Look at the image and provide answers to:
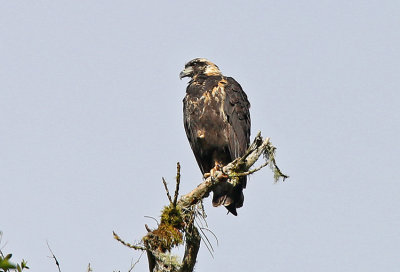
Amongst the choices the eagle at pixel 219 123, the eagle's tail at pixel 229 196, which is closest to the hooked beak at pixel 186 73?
the eagle at pixel 219 123

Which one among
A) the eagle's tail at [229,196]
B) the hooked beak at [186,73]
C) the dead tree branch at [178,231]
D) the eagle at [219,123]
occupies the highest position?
the hooked beak at [186,73]

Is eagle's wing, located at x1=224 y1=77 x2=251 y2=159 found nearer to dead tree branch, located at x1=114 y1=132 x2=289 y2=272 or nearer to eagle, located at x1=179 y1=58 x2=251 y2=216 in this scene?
eagle, located at x1=179 y1=58 x2=251 y2=216

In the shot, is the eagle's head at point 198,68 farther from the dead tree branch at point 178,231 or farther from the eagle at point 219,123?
the dead tree branch at point 178,231

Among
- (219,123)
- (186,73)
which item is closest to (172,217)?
(219,123)

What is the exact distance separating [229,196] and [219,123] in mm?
911

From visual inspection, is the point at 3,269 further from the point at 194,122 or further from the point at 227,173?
the point at 194,122

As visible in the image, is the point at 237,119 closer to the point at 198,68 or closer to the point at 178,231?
the point at 198,68

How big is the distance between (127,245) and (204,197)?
1.12m

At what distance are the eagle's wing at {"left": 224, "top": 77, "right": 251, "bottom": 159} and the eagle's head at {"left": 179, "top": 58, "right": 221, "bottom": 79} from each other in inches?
35.5

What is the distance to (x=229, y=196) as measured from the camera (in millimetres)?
8055

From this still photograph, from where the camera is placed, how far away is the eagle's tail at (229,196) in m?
8.00

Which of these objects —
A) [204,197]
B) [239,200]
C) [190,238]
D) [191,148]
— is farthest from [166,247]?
[191,148]

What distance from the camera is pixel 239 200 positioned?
813 centimetres

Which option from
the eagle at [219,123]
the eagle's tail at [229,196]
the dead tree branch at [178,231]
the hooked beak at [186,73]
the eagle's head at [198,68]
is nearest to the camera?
the dead tree branch at [178,231]
